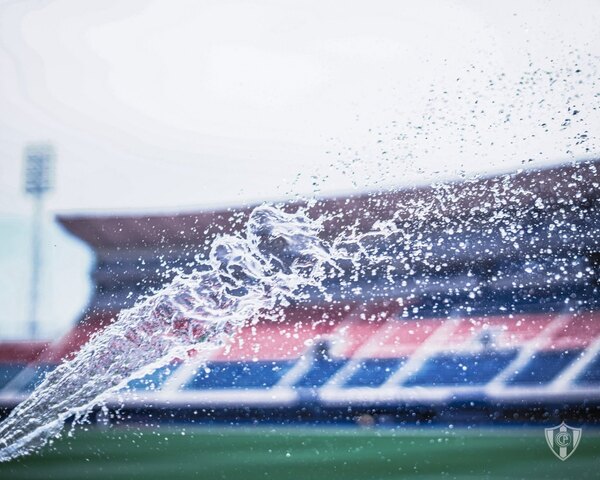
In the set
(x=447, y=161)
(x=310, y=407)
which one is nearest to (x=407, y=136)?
(x=447, y=161)

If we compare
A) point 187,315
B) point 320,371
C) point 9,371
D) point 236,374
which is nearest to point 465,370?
point 320,371

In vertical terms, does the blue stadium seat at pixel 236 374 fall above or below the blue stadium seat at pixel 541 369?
above

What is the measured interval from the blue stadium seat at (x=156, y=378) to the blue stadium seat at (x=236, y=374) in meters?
0.07

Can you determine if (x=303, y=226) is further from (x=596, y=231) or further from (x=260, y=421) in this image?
(x=596, y=231)

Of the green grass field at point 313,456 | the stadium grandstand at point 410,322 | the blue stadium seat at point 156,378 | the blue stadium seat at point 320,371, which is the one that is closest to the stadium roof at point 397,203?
the stadium grandstand at point 410,322

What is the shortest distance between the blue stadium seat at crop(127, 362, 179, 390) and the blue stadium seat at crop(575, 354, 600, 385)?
120cm

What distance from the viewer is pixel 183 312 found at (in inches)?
79.4

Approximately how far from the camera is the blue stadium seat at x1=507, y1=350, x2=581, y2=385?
1.83m

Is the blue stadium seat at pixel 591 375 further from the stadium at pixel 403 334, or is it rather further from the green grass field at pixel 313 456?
the green grass field at pixel 313 456

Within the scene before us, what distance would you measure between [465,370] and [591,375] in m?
0.35

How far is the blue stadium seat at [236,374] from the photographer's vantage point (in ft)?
6.44

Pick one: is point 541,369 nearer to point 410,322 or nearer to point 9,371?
point 410,322

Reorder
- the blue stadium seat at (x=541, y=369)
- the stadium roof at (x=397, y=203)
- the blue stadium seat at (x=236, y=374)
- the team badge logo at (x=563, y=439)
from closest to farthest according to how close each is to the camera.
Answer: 1. the team badge logo at (x=563, y=439)
2. the stadium roof at (x=397, y=203)
3. the blue stadium seat at (x=541, y=369)
4. the blue stadium seat at (x=236, y=374)

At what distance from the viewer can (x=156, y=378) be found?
6.34 ft
